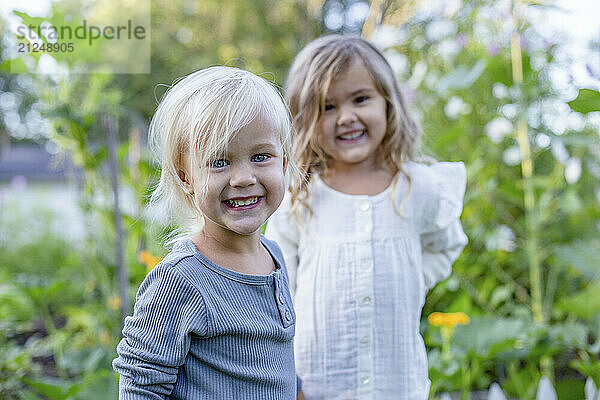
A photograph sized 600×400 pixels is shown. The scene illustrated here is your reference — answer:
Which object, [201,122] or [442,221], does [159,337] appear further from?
[442,221]

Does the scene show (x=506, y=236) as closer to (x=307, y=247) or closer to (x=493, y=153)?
(x=493, y=153)

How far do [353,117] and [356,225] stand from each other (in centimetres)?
26

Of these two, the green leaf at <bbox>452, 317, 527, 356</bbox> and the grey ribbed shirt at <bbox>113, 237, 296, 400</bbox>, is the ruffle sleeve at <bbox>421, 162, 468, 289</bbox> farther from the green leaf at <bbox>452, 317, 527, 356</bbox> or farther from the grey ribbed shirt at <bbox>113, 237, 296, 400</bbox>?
the green leaf at <bbox>452, 317, 527, 356</bbox>

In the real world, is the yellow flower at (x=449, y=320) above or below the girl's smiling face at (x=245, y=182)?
below

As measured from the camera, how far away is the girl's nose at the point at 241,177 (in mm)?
984

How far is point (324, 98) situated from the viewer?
4.86 ft

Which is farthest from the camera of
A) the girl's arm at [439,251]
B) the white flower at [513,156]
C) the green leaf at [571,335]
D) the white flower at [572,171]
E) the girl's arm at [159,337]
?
the white flower at [513,156]

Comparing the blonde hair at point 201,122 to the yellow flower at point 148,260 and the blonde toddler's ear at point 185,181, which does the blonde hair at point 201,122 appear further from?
the yellow flower at point 148,260

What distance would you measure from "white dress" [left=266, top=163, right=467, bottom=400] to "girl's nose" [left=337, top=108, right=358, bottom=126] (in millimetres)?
177

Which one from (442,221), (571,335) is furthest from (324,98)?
(571,335)

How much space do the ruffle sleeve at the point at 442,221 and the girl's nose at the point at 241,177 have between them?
67 centimetres

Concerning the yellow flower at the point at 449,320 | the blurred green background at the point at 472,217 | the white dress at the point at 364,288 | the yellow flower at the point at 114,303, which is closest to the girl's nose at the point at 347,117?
Result: the white dress at the point at 364,288

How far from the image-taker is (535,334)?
235cm

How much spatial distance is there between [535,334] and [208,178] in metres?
1.81
